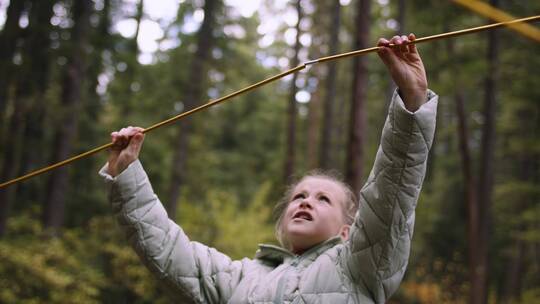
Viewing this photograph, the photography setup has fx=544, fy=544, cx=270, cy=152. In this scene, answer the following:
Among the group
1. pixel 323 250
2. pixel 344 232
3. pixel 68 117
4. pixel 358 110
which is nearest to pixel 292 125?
pixel 68 117

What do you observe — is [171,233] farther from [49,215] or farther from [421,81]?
[49,215]

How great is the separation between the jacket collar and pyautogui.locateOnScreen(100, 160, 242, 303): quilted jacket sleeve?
125 mm

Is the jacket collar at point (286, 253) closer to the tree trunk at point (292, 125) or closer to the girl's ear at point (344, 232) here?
the girl's ear at point (344, 232)

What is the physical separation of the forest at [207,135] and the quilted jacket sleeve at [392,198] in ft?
16.6

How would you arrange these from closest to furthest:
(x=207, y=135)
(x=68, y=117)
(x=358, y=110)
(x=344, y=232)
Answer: (x=344, y=232), (x=358, y=110), (x=68, y=117), (x=207, y=135)

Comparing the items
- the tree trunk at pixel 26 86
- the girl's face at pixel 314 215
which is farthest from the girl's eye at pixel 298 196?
the tree trunk at pixel 26 86

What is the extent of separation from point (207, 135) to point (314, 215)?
50.7 ft

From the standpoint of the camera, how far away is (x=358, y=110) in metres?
6.98

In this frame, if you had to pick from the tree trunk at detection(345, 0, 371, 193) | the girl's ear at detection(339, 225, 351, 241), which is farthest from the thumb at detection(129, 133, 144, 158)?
the tree trunk at detection(345, 0, 371, 193)

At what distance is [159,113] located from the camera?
42.5 feet

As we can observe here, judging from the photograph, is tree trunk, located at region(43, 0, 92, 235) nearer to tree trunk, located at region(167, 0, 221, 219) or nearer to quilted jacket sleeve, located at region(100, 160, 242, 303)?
tree trunk, located at region(167, 0, 221, 219)

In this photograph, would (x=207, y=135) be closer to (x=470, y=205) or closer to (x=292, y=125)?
(x=292, y=125)

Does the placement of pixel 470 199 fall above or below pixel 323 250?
below

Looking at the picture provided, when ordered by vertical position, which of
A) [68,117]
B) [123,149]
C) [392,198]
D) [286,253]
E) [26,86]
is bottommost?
[286,253]
